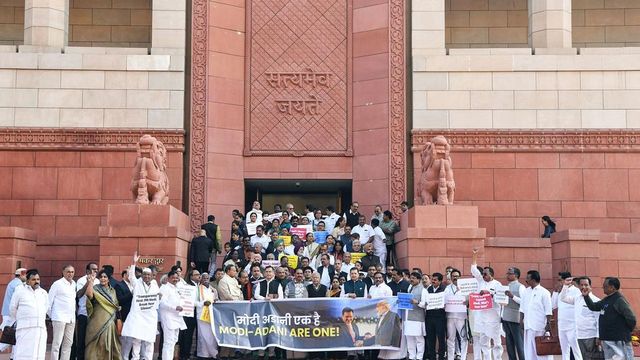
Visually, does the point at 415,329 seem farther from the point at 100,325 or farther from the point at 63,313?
the point at 63,313

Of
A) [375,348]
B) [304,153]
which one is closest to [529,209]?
[304,153]

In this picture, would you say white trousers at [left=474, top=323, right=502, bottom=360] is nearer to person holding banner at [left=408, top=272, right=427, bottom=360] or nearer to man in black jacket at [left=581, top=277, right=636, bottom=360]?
person holding banner at [left=408, top=272, right=427, bottom=360]

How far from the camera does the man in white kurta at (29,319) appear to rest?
50.6 ft

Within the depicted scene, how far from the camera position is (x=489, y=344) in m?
16.9

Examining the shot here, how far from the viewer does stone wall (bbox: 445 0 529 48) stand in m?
27.7

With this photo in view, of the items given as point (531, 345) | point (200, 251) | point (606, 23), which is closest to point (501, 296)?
point (531, 345)

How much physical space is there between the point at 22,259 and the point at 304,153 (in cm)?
772

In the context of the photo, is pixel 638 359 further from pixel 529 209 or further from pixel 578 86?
pixel 578 86

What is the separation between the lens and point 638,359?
18.6 m

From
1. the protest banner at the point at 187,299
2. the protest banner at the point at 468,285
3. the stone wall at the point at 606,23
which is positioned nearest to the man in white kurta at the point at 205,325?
the protest banner at the point at 187,299

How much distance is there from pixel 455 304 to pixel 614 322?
360 cm

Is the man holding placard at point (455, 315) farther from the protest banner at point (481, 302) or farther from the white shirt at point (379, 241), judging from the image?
the white shirt at point (379, 241)

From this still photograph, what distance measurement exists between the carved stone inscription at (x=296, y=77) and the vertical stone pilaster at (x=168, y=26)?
70.6 inches

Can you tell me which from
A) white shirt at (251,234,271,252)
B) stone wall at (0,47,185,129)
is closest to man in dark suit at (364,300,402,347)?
white shirt at (251,234,271,252)
